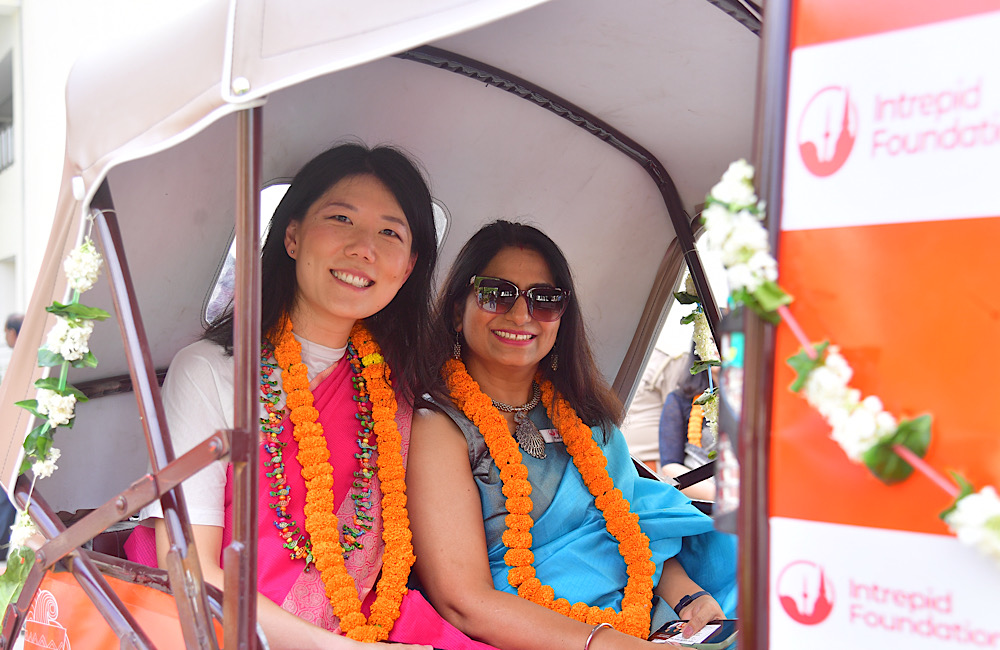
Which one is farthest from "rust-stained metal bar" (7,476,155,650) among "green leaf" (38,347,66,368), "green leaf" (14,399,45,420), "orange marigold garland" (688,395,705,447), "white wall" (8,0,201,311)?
"white wall" (8,0,201,311)

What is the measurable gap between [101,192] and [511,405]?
149 cm

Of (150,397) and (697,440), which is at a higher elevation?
(697,440)

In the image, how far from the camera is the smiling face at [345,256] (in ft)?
8.19

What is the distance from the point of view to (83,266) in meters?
1.95

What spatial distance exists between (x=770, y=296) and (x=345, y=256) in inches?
62.4

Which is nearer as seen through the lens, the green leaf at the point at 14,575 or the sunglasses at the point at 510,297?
the green leaf at the point at 14,575

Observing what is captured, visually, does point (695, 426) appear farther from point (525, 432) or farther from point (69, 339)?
point (69, 339)

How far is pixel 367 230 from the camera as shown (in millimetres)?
2564

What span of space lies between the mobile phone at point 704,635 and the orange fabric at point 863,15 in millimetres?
1705

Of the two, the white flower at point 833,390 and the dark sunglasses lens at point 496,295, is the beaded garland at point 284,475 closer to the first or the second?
the dark sunglasses lens at point 496,295

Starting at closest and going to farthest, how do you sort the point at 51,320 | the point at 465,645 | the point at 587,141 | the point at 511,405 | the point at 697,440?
the point at 51,320 → the point at 465,645 → the point at 511,405 → the point at 587,141 → the point at 697,440

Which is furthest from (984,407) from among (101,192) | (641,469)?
(641,469)

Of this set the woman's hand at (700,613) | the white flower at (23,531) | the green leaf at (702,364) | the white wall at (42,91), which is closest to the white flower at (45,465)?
the white flower at (23,531)

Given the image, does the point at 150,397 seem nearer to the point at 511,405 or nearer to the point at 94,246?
the point at 94,246
